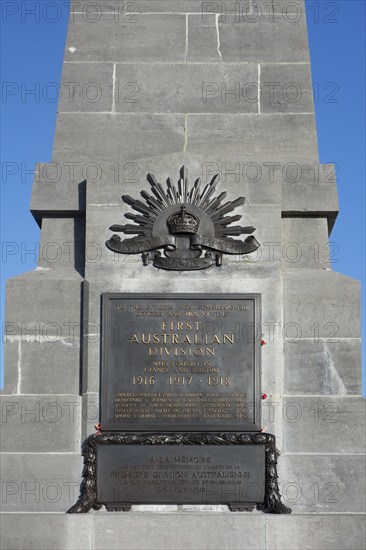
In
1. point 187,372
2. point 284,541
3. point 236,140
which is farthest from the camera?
point 236,140

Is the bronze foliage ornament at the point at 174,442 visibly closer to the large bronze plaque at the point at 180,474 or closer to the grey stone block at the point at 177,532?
the large bronze plaque at the point at 180,474

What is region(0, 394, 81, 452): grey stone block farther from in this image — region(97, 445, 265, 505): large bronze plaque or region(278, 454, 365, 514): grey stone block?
region(278, 454, 365, 514): grey stone block

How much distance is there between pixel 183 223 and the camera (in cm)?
1377

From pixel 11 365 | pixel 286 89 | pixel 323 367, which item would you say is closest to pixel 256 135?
pixel 286 89

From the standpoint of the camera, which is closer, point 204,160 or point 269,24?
point 204,160

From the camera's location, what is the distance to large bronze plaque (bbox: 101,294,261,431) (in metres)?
13.4

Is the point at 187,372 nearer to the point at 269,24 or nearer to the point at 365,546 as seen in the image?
the point at 365,546

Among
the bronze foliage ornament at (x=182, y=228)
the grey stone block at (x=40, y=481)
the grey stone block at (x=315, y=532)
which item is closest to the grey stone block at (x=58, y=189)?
the bronze foliage ornament at (x=182, y=228)

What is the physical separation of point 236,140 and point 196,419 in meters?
4.17

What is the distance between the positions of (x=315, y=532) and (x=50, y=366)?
4.14 metres

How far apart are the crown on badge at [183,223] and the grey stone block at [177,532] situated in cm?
378

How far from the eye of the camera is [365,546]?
12.7 metres

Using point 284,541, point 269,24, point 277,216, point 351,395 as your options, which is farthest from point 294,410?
point 269,24

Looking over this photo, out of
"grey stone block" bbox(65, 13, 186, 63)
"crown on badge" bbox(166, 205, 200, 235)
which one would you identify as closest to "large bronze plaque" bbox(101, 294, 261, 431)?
"crown on badge" bbox(166, 205, 200, 235)
